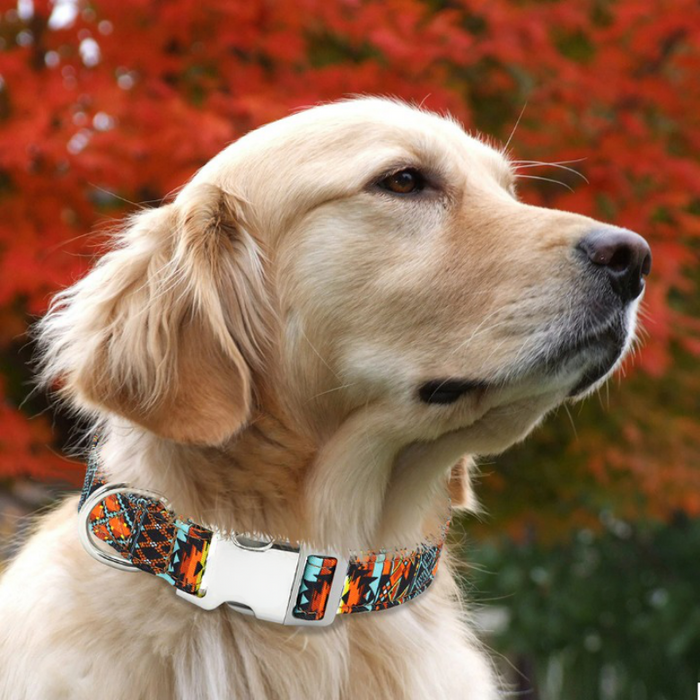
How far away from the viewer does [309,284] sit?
2641 millimetres

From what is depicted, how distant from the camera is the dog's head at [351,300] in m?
2.44

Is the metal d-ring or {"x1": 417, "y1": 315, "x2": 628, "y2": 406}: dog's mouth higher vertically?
{"x1": 417, "y1": 315, "x2": 628, "y2": 406}: dog's mouth

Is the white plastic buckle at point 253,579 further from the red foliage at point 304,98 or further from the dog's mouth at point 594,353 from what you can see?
the red foliage at point 304,98

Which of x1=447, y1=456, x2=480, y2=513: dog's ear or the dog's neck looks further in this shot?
x1=447, y1=456, x2=480, y2=513: dog's ear

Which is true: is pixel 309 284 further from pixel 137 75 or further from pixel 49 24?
pixel 49 24

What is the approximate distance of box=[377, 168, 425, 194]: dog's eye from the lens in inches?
106

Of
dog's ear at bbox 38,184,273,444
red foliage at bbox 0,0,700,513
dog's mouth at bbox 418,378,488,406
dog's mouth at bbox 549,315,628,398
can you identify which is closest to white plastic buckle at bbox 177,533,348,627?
dog's ear at bbox 38,184,273,444

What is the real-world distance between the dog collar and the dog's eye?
99 centimetres

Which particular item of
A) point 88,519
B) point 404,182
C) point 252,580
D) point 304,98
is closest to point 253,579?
point 252,580

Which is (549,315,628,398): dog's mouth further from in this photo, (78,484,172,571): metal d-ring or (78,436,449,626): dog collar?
(78,484,172,571): metal d-ring

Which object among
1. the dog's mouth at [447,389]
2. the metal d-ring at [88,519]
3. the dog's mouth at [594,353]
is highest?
the dog's mouth at [594,353]

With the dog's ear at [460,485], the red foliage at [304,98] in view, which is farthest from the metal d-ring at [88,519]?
the red foliage at [304,98]

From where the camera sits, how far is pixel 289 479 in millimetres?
2521

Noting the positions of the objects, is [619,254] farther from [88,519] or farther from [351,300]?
[88,519]
